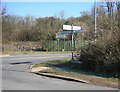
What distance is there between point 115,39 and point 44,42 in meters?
36.6

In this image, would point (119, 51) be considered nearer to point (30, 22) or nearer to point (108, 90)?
point (108, 90)

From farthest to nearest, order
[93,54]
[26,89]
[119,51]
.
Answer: [93,54] → [119,51] → [26,89]

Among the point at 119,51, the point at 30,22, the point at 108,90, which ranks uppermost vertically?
the point at 30,22

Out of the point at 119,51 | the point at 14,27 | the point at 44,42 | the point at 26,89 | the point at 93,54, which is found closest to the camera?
the point at 26,89

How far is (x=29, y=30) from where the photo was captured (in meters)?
62.4

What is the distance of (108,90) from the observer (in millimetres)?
12219

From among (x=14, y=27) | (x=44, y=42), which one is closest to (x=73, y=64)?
(x=44, y=42)

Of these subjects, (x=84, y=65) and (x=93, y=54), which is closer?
(x=93, y=54)

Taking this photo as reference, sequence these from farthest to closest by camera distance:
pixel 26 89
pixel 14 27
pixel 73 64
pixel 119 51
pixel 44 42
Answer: pixel 14 27 → pixel 44 42 → pixel 73 64 → pixel 119 51 → pixel 26 89

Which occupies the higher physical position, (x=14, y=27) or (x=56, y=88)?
(x=14, y=27)

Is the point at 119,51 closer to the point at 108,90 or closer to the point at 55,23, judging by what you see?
the point at 108,90

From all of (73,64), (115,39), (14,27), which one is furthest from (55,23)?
(115,39)

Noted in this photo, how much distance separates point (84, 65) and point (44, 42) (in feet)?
109

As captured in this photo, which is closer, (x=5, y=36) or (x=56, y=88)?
(x=56, y=88)
